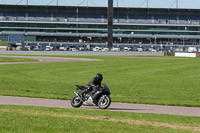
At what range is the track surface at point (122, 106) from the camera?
1667 centimetres

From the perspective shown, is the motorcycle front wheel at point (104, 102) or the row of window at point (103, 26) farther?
the row of window at point (103, 26)

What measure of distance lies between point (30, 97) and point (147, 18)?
473 ft

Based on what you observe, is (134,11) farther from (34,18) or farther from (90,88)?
(90,88)

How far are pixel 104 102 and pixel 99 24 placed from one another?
5635 inches

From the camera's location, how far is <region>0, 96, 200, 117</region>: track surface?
54.7 feet

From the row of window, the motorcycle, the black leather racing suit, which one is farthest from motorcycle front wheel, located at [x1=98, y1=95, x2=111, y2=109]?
the row of window

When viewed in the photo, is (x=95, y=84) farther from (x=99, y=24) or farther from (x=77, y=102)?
(x=99, y=24)

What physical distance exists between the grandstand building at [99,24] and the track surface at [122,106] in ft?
448

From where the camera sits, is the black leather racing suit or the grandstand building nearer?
the black leather racing suit

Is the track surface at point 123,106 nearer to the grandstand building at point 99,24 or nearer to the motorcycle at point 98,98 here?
the motorcycle at point 98,98

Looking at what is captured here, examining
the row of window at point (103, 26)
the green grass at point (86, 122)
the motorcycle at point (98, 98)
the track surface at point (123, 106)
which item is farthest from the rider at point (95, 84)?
the row of window at point (103, 26)

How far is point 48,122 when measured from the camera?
40.5 ft

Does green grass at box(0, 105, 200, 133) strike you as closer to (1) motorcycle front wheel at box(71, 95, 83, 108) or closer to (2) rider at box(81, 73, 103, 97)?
(2) rider at box(81, 73, 103, 97)

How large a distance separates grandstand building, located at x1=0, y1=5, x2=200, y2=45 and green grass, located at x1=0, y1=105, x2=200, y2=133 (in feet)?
464
